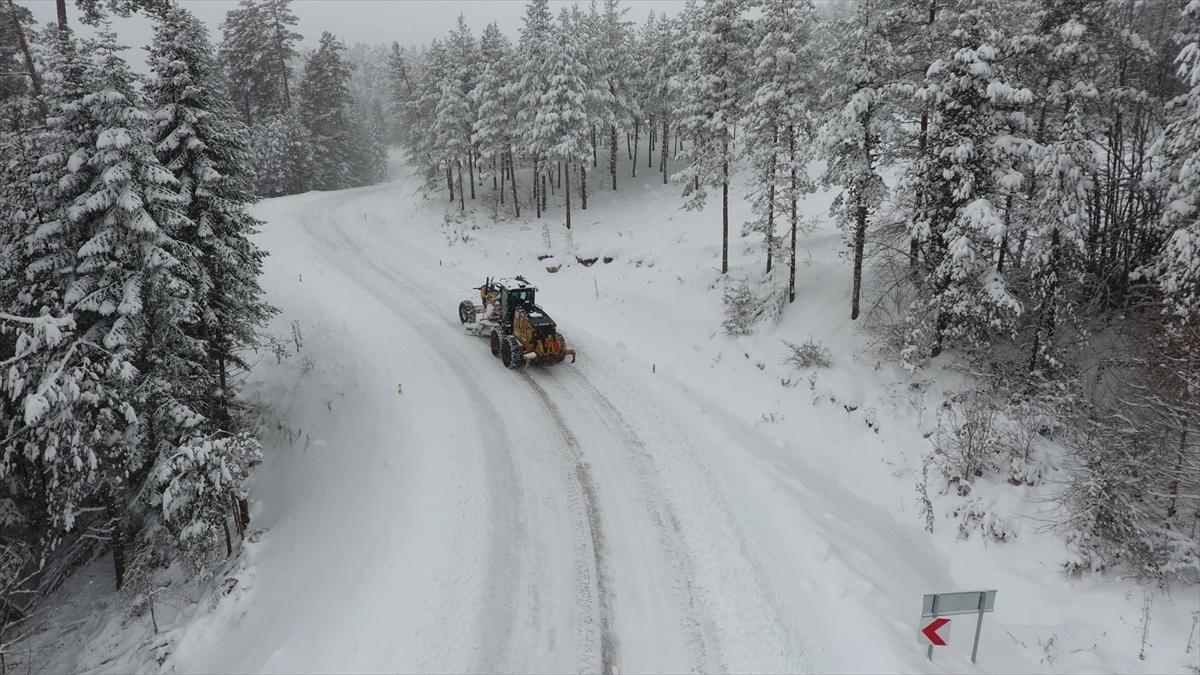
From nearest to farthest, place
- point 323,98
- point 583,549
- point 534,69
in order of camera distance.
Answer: point 583,549
point 534,69
point 323,98

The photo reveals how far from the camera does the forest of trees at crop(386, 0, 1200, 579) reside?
11.9 meters

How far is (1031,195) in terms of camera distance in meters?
17.0

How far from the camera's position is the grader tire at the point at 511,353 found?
1969cm

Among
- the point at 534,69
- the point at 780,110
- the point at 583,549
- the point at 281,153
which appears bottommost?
the point at 583,549

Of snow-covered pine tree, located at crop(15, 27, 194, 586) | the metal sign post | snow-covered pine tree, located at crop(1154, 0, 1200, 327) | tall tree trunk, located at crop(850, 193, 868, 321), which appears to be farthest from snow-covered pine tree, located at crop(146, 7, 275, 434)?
snow-covered pine tree, located at crop(1154, 0, 1200, 327)

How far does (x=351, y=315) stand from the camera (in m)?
24.2

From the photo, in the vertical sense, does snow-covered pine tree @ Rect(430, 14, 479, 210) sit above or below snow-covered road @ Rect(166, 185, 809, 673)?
above

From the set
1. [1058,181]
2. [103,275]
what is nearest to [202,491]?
[103,275]

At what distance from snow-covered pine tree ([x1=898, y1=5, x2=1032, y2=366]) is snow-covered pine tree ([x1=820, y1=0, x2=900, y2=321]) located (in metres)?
1.36

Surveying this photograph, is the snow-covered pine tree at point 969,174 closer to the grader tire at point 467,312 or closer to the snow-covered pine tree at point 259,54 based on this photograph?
the grader tire at point 467,312

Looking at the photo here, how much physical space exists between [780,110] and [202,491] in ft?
66.1

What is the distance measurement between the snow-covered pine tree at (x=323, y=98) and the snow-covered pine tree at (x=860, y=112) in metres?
45.4

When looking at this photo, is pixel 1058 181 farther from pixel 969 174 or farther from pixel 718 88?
pixel 718 88

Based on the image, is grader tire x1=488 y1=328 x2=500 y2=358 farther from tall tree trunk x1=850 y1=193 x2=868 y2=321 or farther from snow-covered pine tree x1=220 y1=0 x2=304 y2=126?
snow-covered pine tree x1=220 y1=0 x2=304 y2=126
